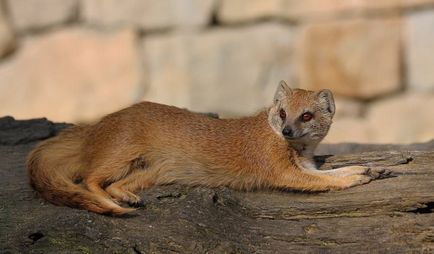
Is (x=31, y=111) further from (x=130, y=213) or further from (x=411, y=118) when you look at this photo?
(x=130, y=213)

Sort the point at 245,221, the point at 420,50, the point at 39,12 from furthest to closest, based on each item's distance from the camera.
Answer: the point at 39,12, the point at 420,50, the point at 245,221

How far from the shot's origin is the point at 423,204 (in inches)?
176

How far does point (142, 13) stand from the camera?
990cm

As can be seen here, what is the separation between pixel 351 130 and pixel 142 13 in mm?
2462

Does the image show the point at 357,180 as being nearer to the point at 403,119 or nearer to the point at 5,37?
the point at 403,119

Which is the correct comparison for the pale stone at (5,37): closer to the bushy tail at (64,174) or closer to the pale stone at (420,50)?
the pale stone at (420,50)

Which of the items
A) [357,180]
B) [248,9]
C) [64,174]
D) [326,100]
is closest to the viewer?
[357,180]

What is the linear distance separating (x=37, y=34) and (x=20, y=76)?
0.48m

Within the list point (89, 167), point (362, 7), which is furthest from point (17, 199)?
point (362, 7)


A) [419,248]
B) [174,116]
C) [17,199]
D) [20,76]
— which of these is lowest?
[419,248]

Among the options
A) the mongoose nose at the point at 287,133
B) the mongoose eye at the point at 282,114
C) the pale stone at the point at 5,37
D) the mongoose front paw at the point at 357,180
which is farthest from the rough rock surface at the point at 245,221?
the pale stone at the point at 5,37

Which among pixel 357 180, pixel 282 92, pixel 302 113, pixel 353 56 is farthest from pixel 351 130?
pixel 357 180

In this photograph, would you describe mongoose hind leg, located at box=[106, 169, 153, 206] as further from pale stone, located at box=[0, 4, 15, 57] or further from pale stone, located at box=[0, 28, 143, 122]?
pale stone, located at box=[0, 4, 15, 57]

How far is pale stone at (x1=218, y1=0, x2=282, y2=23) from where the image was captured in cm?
959
